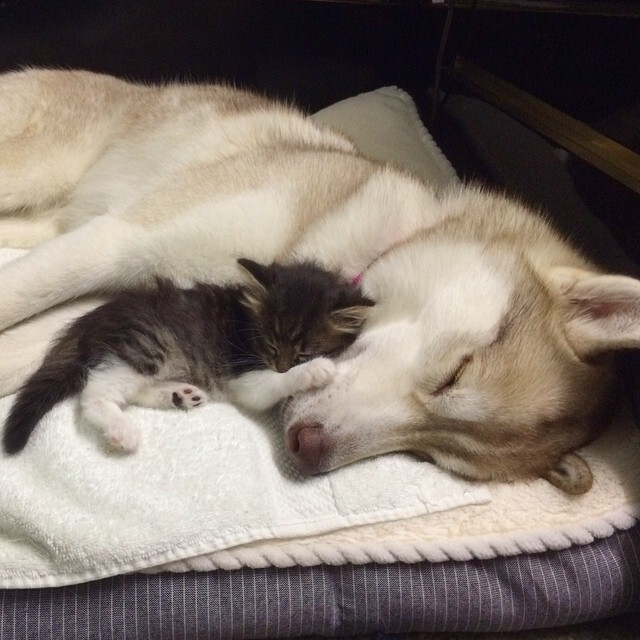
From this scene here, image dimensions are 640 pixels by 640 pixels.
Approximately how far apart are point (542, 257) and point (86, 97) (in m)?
1.76

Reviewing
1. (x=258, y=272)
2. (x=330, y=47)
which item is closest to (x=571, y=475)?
(x=258, y=272)

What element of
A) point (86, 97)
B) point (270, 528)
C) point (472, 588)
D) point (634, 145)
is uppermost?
point (634, 145)

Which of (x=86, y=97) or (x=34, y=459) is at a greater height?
(x=86, y=97)

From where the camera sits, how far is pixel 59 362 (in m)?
1.66

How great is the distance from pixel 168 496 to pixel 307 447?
337 mm

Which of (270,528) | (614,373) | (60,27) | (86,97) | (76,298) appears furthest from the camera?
(60,27)

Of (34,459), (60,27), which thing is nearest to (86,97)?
(60,27)

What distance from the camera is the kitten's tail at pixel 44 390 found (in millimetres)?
1517

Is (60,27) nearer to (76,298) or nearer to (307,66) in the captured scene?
(307,66)

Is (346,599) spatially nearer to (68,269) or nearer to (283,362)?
(283,362)

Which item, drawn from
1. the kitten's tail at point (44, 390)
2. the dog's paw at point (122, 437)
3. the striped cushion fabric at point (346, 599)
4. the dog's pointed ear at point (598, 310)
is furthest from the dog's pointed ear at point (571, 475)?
the kitten's tail at point (44, 390)

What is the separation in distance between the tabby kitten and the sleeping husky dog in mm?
85

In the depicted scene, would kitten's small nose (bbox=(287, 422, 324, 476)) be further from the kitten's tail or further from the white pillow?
the white pillow

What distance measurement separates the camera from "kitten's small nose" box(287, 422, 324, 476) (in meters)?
1.47
